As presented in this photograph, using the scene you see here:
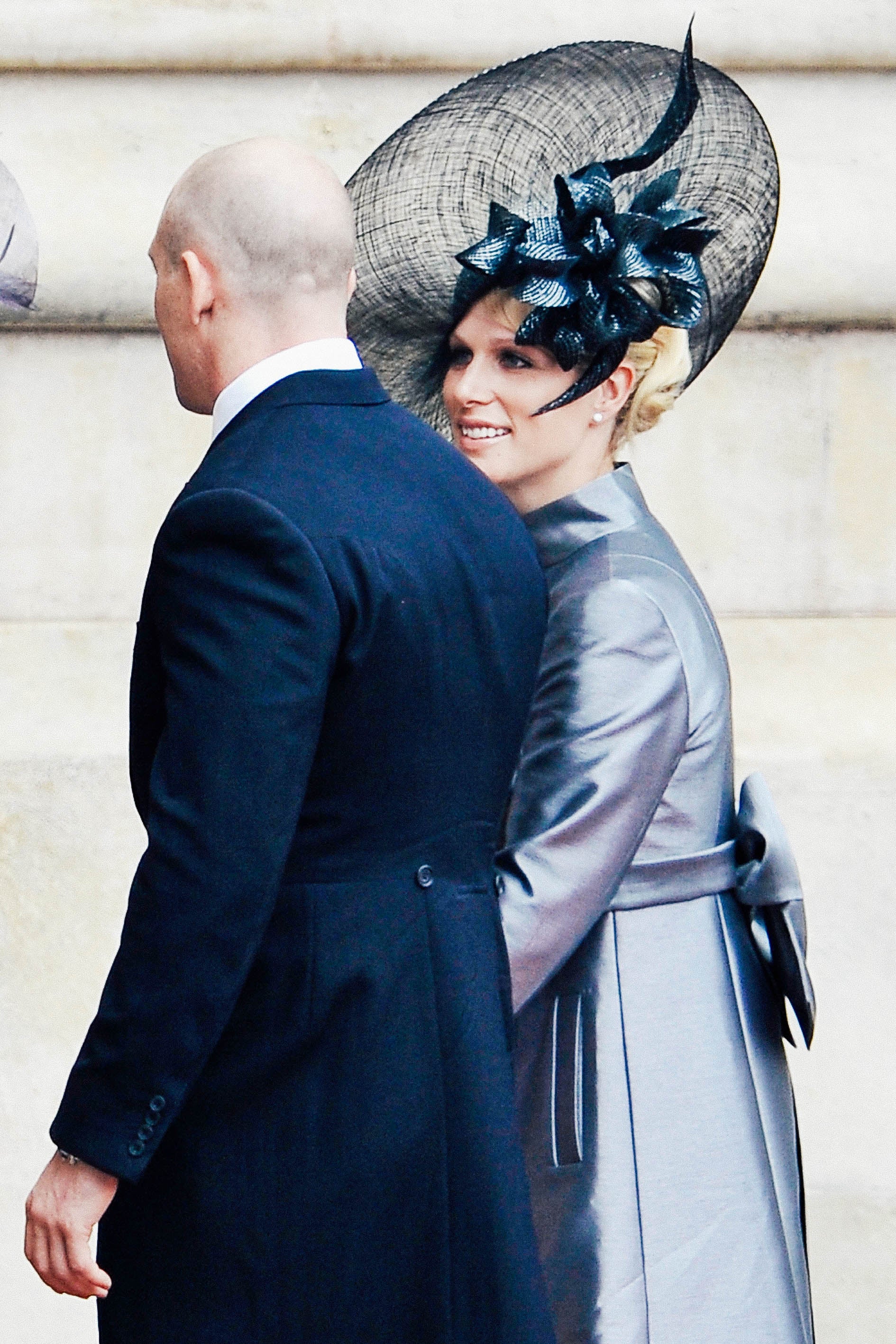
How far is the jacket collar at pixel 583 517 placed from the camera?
2260 mm

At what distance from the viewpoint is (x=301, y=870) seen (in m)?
1.72

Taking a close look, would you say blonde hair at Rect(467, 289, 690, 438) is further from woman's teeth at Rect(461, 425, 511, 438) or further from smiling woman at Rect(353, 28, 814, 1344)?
woman's teeth at Rect(461, 425, 511, 438)

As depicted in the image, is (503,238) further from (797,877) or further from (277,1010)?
(277,1010)

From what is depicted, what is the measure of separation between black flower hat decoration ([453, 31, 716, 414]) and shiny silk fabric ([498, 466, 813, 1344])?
0.88 feet

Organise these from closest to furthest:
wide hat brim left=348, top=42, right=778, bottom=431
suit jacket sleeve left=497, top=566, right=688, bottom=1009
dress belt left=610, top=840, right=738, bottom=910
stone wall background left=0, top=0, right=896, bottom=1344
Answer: suit jacket sleeve left=497, top=566, right=688, bottom=1009
dress belt left=610, top=840, right=738, bottom=910
wide hat brim left=348, top=42, right=778, bottom=431
stone wall background left=0, top=0, right=896, bottom=1344

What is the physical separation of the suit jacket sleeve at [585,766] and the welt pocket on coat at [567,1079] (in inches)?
4.7

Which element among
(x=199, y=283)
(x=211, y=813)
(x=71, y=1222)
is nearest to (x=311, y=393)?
(x=199, y=283)

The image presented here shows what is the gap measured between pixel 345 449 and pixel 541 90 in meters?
0.94

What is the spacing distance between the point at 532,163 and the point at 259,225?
76cm

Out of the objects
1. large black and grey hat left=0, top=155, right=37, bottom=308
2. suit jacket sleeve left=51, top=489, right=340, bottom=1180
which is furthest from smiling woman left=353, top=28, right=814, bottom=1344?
large black and grey hat left=0, top=155, right=37, bottom=308

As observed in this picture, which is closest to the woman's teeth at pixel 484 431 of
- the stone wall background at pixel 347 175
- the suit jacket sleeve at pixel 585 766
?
the suit jacket sleeve at pixel 585 766

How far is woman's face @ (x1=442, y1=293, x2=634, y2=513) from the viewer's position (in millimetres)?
2322

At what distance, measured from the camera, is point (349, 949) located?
172 centimetres

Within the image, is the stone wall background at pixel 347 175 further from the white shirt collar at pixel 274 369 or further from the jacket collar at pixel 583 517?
the white shirt collar at pixel 274 369
